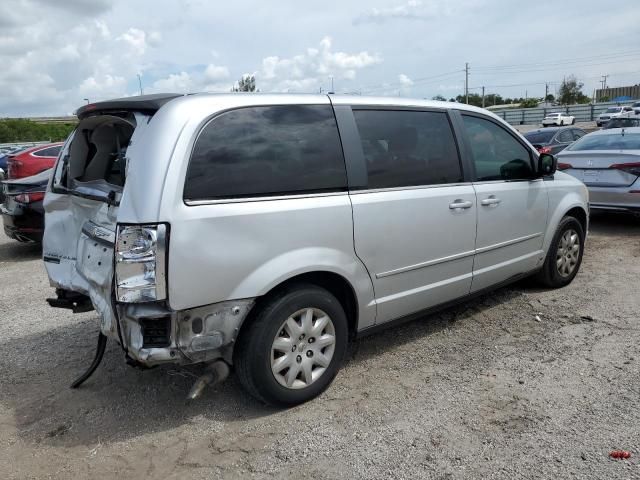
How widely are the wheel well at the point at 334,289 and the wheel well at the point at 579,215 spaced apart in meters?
2.87

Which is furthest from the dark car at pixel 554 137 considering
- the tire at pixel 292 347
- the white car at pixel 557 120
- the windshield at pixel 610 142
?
the white car at pixel 557 120

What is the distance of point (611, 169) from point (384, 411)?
20.2ft

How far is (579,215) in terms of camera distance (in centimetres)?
555

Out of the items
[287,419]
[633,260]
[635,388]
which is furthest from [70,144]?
[633,260]

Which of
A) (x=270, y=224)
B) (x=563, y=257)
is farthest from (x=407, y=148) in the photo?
(x=563, y=257)

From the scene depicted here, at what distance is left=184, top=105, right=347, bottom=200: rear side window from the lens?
9.69ft

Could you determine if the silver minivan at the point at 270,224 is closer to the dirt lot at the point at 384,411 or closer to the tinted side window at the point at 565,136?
the dirt lot at the point at 384,411

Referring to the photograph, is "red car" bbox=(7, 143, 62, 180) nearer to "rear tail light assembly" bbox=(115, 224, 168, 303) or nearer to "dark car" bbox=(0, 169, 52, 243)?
"dark car" bbox=(0, 169, 52, 243)

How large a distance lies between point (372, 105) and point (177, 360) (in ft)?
6.87

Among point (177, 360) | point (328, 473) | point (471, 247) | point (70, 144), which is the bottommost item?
point (328, 473)

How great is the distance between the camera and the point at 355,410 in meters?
3.35

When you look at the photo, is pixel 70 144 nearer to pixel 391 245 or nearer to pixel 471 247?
pixel 391 245

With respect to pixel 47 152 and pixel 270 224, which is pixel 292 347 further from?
pixel 47 152

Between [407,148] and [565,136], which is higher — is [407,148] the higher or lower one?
the lower one
